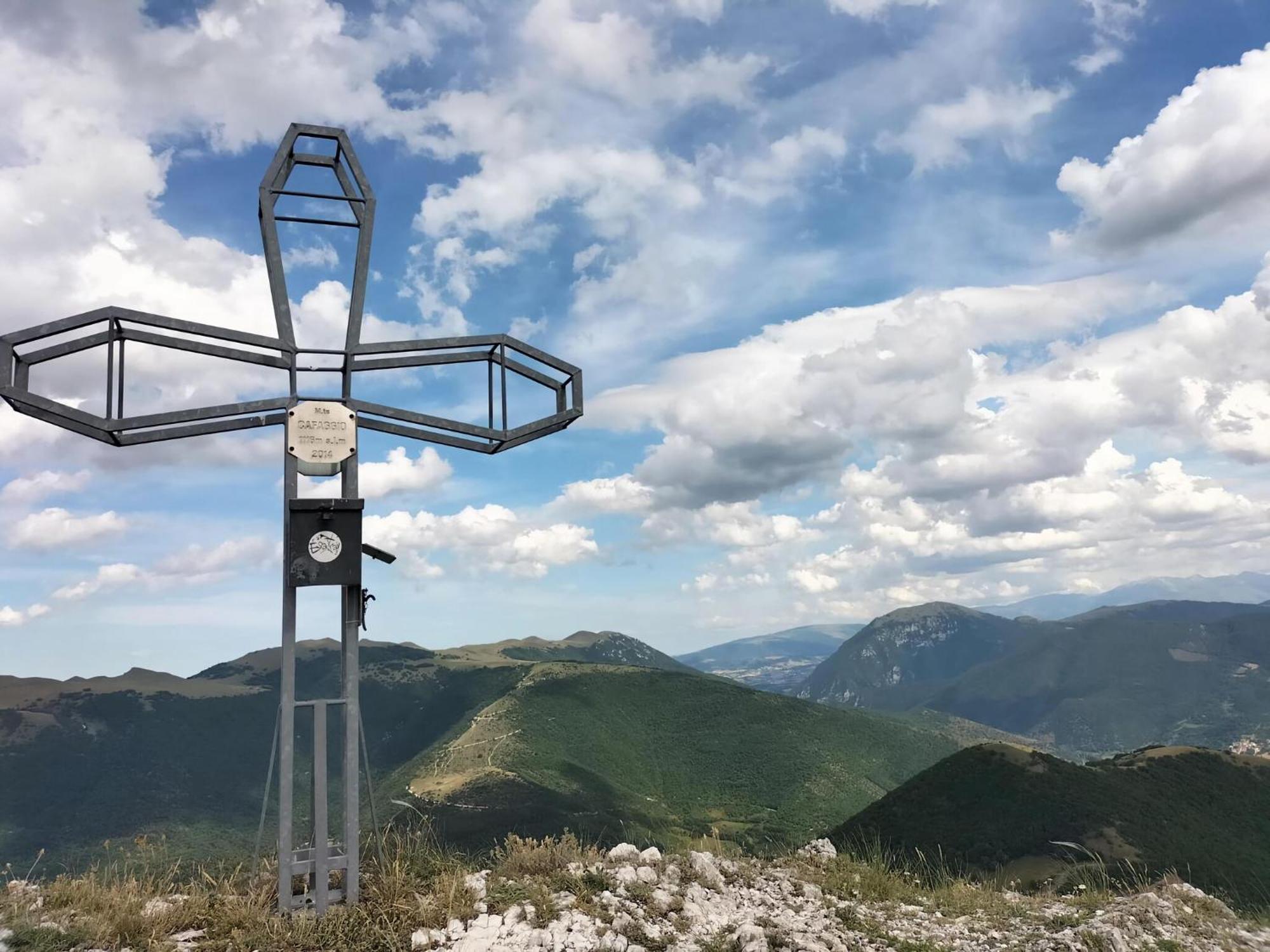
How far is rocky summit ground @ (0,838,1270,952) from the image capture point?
6.50 m

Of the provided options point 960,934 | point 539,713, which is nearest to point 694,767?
point 539,713

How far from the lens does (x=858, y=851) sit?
12109mm

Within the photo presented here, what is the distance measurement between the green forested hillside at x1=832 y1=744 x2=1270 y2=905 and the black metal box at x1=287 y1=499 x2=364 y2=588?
67621 millimetres

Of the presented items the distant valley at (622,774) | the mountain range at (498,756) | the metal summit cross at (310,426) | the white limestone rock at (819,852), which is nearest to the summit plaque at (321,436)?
the metal summit cross at (310,426)

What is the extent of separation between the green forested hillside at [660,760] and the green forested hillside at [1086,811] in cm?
2845

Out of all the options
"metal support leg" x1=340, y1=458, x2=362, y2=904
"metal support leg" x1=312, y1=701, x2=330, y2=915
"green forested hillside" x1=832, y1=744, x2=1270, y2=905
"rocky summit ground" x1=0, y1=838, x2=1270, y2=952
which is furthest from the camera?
"green forested hillside" x1=832, y1=744, x2=1270, y2=905

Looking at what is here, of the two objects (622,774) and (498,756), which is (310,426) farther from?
(622,774)

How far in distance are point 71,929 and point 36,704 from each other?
213470 mm

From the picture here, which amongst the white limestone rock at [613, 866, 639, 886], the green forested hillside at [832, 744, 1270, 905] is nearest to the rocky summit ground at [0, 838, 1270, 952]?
the white limestone rock at [613, 866, 639, 886]

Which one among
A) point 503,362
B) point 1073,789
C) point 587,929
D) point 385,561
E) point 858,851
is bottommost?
point 1073,789

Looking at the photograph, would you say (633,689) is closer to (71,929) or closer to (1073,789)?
(1073,789)

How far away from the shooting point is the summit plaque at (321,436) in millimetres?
7910

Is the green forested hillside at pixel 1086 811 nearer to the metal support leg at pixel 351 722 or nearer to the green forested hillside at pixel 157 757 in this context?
the metal support leg at pixel 351 722

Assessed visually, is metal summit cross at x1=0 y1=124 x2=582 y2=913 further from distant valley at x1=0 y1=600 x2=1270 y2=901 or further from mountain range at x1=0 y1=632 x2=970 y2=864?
mountain range at x1=0 y1=632 x2=970 y2=864
